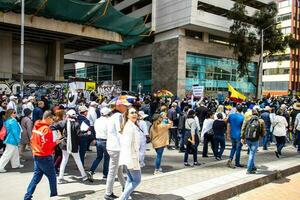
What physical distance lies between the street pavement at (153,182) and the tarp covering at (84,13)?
18505mm

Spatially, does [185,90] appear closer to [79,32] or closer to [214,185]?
[79,32]

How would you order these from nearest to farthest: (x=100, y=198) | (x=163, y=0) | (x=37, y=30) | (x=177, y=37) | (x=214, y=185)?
1. (x=100, y=198)
2. (x=214, y=185)
3. (x=37, y=30)
4. (x=177, y=37)
5. (x=163, y=0)

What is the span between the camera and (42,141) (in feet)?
21.1

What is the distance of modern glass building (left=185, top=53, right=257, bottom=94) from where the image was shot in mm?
42844

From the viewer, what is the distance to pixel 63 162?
26.4ft

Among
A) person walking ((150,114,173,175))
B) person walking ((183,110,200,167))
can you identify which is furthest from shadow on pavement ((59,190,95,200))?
person walking ((183,110,200,167))

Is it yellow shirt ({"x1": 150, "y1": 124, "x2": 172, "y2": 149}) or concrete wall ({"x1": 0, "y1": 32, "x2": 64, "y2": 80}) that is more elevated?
concrete wall ({"x1": 0, "y1": 32, "x2": 64, "y2": 80})

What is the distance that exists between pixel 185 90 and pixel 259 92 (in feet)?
27.6

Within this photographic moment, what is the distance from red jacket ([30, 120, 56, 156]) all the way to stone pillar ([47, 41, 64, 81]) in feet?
101

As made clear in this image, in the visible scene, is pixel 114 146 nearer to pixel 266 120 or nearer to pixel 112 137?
pixel 112 137

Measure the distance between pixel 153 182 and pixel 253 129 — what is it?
296cm

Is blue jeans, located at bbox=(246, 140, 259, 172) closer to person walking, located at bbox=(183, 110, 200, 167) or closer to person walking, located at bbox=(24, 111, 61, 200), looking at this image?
person walking, located at bbox=(183, 110, 200, 167)

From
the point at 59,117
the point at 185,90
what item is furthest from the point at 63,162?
the point at 185,90

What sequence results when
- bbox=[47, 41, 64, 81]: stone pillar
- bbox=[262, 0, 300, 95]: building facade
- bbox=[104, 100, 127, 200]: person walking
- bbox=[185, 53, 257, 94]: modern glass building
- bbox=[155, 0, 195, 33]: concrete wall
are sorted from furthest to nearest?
bbox=[262, 0, 300, 95]: building facade < bbox=[185, 53, 257, 94]: modern glass building < bbox=[155, 0, 195, 33]: concrete wall < bbox=[47, 41, 64, 81]: stone pillar < bbox=[104, 100, 127, 200]: person walking
